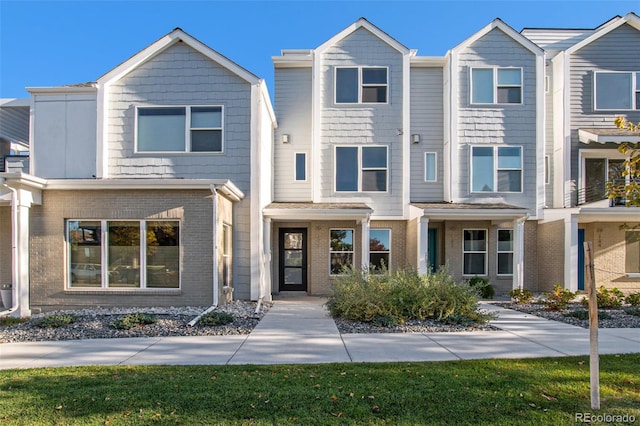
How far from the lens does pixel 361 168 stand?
47.1ft

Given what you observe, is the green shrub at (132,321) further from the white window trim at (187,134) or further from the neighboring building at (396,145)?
the white window trim at (187,134)

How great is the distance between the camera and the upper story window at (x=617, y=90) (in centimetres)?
1465

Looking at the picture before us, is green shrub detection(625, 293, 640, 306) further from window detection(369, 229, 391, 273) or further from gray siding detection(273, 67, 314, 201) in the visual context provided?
gray siding detection(273, 67, 314, 201)

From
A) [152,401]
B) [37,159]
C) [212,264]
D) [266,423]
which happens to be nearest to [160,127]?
[37,159]

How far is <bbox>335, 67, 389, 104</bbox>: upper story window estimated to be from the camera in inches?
568

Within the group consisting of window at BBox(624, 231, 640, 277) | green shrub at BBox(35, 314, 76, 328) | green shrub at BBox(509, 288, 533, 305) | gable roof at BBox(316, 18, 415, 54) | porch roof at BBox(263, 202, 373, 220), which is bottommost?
green shrub at BBox(509, 288, 533, 305)

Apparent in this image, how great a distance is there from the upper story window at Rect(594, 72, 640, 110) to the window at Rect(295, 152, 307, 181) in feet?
34.4

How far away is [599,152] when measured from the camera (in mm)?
14672

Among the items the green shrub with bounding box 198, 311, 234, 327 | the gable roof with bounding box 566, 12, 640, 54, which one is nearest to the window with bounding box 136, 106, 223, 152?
the green shrub with bounding box 198, 311, 234, 327

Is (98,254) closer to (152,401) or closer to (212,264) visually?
(212,264)

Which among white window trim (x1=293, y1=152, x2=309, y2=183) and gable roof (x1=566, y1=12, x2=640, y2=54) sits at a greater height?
gable roof (x1=566, y1=12, x2=640, y2=54)

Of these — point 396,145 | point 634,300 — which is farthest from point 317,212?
point 634,300

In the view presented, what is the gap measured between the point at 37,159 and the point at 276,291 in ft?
27.1

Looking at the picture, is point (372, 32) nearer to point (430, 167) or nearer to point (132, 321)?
point (430, 167)
